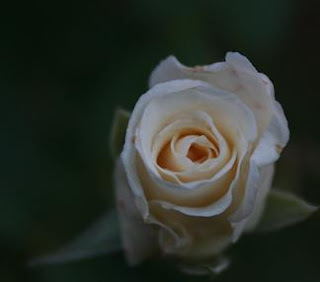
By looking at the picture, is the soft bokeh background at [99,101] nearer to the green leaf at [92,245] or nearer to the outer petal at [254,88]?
the green leaf at [92,245]

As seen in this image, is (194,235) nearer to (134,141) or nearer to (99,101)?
(134,141)

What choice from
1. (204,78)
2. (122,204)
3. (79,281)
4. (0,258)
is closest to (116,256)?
(79,281)

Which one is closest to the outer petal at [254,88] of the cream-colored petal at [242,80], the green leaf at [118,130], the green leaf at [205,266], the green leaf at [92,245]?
the cream-colored petal at [242,80]

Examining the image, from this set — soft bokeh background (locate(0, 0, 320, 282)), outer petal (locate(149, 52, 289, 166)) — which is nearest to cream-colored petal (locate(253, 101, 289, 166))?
outer petal (locate(149, 52, 289, 166))

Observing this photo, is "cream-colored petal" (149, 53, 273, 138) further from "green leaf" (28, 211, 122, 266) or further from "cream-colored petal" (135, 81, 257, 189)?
A: "green leaf" (28, 211, 122, 266)

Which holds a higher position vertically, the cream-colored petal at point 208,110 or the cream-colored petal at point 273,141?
the cream-colored petal at point 208,110
